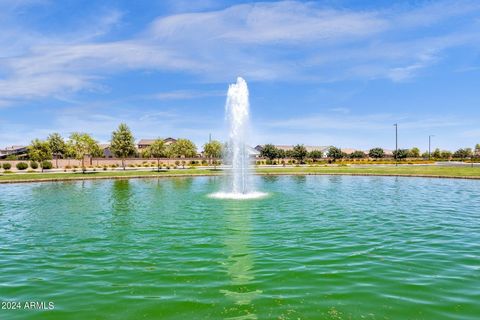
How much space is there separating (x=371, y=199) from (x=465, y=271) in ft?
53.0

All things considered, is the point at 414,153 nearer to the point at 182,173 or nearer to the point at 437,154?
the point at 437,154

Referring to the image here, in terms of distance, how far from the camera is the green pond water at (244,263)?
8.00 meters

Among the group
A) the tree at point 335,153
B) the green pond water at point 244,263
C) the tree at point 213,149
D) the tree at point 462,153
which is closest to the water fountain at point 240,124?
the green pond water at point 244,263

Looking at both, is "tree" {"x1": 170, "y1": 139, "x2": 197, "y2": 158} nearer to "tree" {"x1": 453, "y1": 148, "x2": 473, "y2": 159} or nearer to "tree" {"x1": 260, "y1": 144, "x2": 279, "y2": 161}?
"tree" {"x1": 260, "y1": 144, "x2": 279, "y2": 161}

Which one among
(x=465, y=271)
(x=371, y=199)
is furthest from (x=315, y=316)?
(x=371, y=199)

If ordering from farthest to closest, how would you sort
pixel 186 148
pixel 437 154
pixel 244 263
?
pixel 437 154, pixel 186 148, pixel 244 263

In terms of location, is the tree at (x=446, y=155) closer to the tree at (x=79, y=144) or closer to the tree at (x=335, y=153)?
the tree at (x=335, y=153)

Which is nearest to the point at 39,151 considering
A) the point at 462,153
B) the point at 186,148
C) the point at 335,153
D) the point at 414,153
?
the point at 186,148

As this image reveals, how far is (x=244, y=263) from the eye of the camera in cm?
1115

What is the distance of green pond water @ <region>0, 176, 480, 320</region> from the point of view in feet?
26.2

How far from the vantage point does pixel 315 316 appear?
7.47 meters

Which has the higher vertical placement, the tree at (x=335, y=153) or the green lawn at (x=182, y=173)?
the tree at (x=335, y=153)

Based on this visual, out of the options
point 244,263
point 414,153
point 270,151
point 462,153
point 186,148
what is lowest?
point 244,263

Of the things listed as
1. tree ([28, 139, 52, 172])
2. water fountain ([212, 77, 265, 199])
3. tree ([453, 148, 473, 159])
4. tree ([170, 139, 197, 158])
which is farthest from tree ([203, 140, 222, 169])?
tree ([453, 148, 473, 159])
